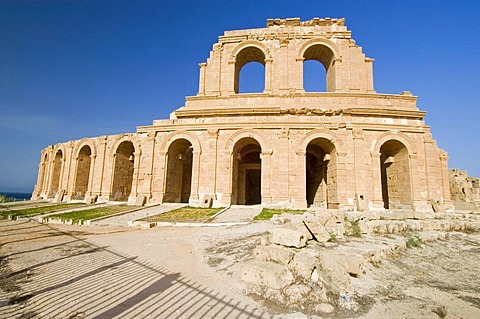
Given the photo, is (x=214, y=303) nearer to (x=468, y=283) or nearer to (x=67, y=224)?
(x=468, y=283)

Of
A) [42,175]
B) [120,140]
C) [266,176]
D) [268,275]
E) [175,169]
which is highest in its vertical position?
[120,140]

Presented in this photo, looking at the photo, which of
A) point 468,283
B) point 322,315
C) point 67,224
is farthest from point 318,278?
point 67,224

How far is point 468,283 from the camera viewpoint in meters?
5.26

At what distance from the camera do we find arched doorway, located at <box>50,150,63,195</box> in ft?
87.9

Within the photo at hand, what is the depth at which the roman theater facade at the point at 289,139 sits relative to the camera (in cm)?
1630

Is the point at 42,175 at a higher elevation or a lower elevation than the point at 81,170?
lower

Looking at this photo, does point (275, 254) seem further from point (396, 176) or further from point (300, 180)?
point (396, 176)

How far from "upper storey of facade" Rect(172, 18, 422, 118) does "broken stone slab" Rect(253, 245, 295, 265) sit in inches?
524

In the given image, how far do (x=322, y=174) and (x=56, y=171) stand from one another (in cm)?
2887

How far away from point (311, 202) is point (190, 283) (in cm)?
1803

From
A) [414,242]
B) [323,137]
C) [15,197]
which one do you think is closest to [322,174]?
[323,137]

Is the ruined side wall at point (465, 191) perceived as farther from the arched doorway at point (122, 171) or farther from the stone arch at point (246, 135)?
the arched doorway at point (122, 171)

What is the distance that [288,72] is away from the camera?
19.2 m

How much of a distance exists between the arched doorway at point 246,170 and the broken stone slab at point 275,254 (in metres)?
12.2
